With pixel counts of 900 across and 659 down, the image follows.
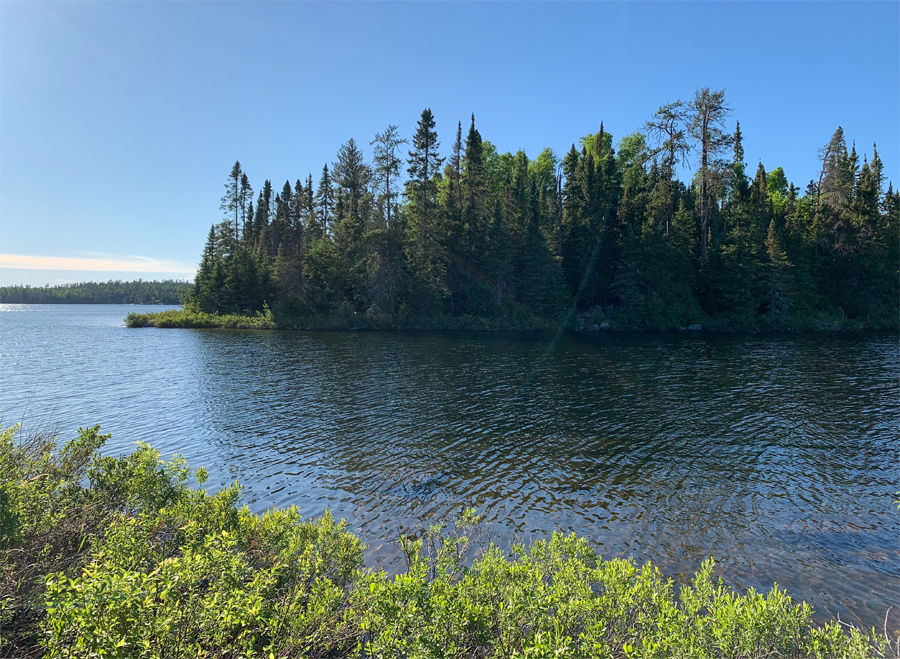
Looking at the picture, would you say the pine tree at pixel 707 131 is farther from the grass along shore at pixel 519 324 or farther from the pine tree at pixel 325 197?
the pine tree at pixel 325 197

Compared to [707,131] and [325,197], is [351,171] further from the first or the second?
[707,131]

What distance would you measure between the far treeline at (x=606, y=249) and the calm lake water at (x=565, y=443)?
23387 millimetres

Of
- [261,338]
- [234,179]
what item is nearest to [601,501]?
[261,338]

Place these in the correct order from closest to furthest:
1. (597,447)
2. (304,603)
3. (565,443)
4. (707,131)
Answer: (304,603) < (597,447) < (565,443) < (707,131)

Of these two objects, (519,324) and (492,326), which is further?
(519,324)

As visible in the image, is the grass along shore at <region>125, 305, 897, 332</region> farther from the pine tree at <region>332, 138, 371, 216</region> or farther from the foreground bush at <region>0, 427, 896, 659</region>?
the foreground bush at <region>0, 427, 896, 659</region>

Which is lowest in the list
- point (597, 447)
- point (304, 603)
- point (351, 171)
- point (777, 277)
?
point (597, 447)

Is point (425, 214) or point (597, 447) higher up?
point (425, 214)

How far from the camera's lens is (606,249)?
61781mm

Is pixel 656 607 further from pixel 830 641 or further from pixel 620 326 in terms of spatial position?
pixel 620 326

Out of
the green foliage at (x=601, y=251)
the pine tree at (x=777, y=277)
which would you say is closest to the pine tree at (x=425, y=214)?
the green foliage at (x=601, y=251)

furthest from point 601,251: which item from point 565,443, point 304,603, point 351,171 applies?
point 304,603

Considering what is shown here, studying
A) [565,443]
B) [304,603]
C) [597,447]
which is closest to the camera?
[304,603]

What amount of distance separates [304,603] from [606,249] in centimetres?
6191
